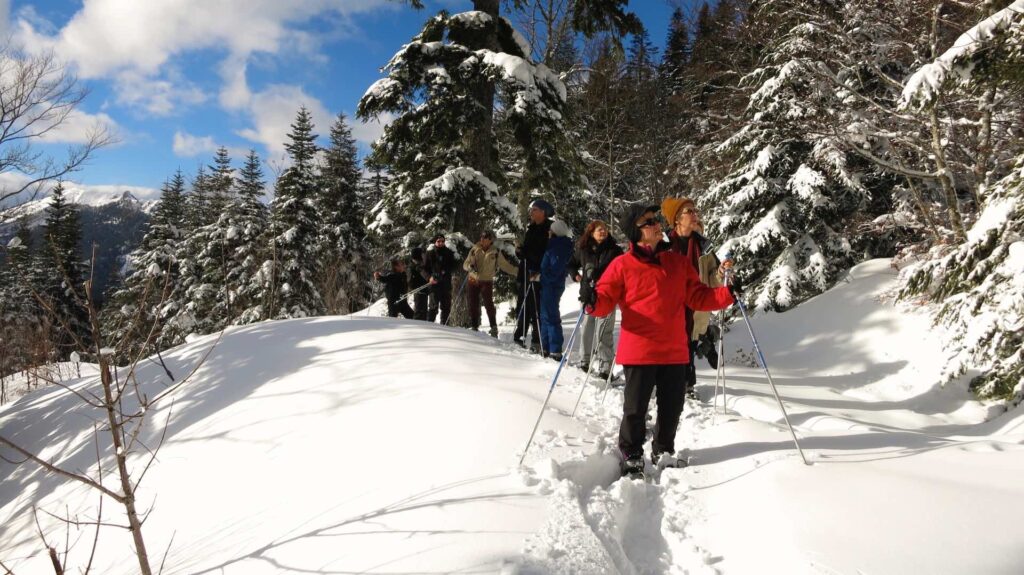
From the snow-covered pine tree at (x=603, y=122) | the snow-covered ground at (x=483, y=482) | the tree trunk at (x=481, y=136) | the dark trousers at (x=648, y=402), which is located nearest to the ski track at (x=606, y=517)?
the snow-covered ground at (x=483, y=482)

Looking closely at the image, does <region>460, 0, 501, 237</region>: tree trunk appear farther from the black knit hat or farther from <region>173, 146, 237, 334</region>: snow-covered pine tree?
<region>173, 146, 237, 334</region>: snow-covered pine tree

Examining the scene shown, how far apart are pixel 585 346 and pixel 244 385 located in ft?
11.7

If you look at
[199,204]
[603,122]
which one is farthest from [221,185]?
[603,122]

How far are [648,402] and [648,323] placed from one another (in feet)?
1.77

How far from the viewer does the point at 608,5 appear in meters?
9.12

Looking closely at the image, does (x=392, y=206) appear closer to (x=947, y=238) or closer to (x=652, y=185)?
(x=947, y=238)

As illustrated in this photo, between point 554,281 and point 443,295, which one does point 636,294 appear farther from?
point 443,295

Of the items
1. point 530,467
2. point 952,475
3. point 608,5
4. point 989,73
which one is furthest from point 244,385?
point 608,5

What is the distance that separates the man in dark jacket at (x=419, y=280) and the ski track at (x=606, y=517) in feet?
18.8

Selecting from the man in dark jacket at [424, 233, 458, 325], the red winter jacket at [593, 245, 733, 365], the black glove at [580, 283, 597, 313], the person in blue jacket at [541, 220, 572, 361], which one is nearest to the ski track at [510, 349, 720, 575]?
the red winter jacket at [593, 245, 733, 365]

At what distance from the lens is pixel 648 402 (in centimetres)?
334

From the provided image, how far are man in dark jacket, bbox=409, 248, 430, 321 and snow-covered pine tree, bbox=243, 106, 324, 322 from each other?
10613mm

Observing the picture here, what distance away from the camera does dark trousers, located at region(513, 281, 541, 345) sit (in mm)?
6922

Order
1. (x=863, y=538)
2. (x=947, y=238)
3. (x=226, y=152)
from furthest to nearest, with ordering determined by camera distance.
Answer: (x=226, y=152) < (x=947, y=238) < (x=863, y=538)
